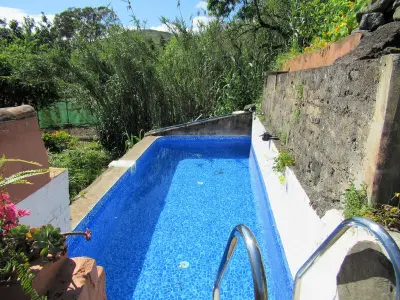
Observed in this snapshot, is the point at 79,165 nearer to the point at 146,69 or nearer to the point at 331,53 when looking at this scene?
the point at 146,69

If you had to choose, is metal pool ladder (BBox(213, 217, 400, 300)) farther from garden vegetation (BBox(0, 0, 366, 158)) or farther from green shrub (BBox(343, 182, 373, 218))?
garden vegetation (BBox(0, 0, 366, 158))

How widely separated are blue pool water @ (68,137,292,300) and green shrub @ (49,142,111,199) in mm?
762

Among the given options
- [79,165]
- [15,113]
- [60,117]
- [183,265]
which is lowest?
[183,265]

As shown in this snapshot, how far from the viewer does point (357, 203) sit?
5.62 ft

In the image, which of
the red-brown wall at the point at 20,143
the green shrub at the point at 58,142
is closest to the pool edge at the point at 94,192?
A: the red-brown wall at the point at 20,143

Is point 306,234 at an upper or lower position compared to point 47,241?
lower

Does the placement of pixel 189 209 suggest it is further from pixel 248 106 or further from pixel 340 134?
pixel 248 106

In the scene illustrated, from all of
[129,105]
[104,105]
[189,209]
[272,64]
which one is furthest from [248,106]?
[189,209]

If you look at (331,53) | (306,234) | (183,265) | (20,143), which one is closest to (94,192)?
(183,265)

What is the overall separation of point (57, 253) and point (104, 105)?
23.0 feet

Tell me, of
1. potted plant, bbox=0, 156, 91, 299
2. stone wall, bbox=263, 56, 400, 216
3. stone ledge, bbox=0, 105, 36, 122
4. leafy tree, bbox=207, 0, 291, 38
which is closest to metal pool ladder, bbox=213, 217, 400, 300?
stone wall, bbox=263, 56, 400, 216

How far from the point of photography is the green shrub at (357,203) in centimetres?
163

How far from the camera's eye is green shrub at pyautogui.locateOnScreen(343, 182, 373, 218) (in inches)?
64.3

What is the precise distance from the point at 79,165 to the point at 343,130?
15.5 ft
